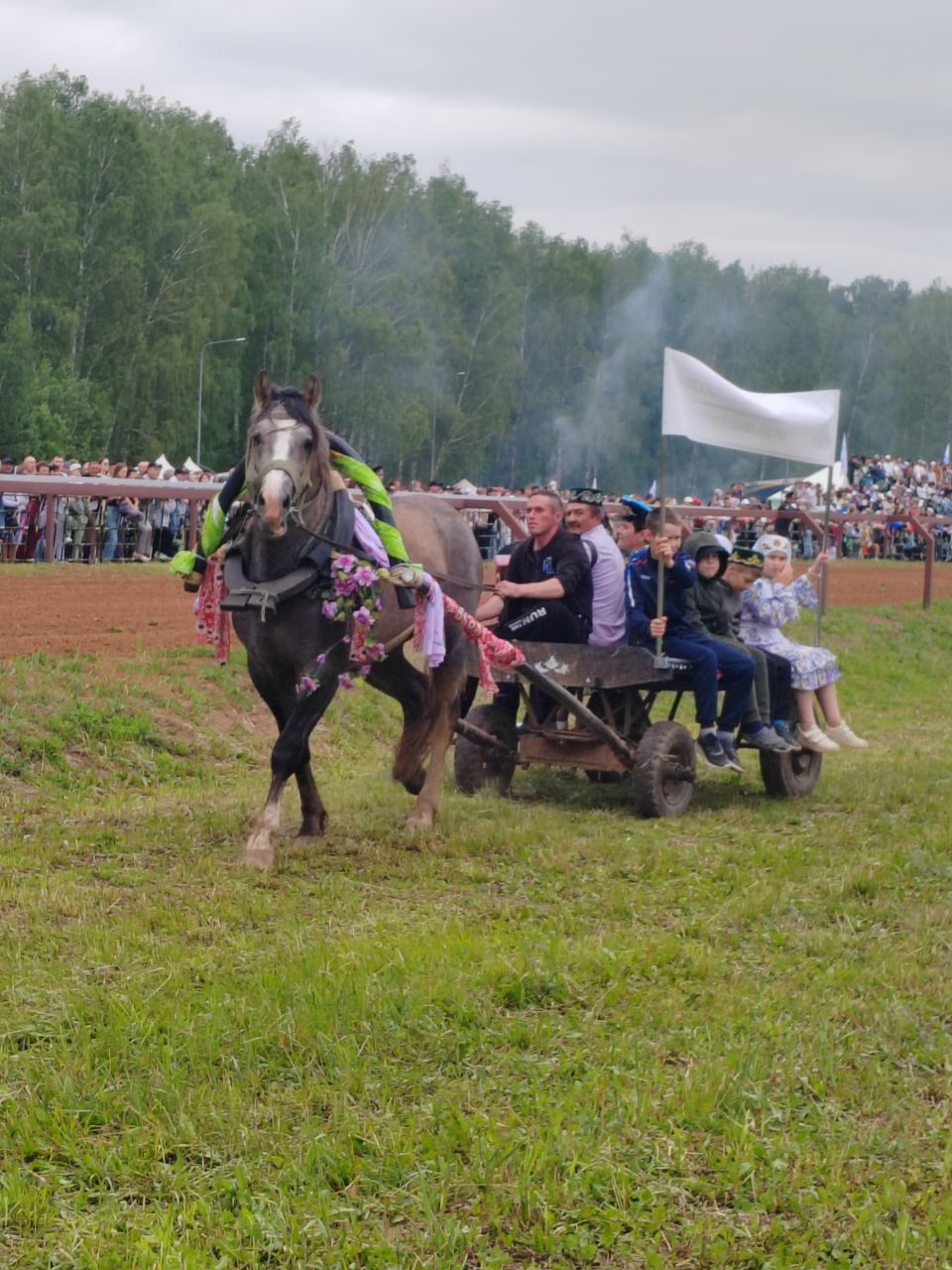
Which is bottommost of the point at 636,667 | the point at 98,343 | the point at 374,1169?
the point at 374,1169

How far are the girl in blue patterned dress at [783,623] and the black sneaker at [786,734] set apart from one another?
0.12 metres

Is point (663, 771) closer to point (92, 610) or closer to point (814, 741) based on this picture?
point (814, 741)

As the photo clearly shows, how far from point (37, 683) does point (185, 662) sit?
74.7 inches

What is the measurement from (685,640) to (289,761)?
2.99 meters

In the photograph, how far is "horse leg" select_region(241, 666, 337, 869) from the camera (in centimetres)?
759

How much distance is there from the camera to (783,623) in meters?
10.9

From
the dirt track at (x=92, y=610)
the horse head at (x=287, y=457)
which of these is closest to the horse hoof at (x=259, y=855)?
the horse head at (x=287, y=457)

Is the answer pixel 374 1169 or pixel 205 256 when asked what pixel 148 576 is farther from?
pixel 205 256

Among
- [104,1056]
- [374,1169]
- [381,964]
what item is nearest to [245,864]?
[381,964]

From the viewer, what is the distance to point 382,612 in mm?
8586

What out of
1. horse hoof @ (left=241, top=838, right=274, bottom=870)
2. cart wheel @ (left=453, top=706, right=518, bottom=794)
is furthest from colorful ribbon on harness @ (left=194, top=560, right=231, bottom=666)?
cart wheel @ (left=453, top=706, right=518, bottom=794)

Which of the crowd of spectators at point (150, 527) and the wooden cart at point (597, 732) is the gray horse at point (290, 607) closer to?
the wooden cart at point (597, 732)

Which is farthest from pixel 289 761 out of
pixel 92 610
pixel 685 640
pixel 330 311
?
pixel 330 311

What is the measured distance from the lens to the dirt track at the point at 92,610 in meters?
12.7
